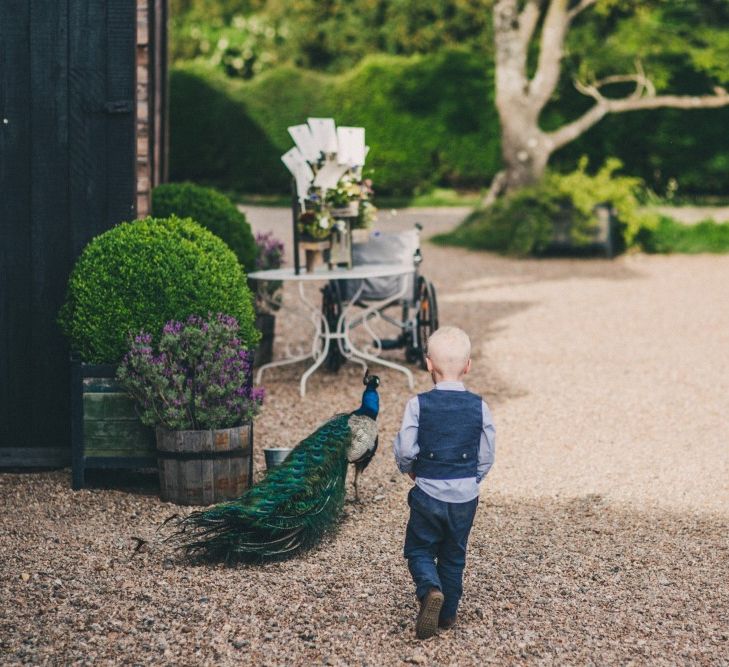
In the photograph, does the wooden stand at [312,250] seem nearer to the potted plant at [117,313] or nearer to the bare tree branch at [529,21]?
the potted plant at [117,313]

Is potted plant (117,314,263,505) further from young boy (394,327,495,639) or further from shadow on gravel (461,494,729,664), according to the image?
young boy (394,327,495,639)

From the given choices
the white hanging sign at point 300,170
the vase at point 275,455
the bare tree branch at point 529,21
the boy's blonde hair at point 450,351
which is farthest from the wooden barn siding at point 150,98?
the bare tree branch at point 529,21

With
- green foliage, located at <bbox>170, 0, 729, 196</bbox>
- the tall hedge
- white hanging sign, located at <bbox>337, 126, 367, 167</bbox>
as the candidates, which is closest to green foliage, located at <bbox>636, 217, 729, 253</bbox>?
green foliage, located at <bbox>170, 0, 729, 196</bbox>

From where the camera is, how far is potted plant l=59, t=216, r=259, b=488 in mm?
5219

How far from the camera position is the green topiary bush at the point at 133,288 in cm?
521

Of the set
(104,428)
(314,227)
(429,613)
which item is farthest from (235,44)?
(429,613)

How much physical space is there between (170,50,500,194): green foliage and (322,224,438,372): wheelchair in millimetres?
14024

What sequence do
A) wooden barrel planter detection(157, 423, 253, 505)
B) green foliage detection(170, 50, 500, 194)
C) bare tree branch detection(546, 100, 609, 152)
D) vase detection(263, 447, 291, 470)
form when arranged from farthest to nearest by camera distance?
green foliage detection(170, 50, 500, 194) < bare tree branch detection(546, 100, 609, 152) < vase detection(263, 447, 291, 470) < wooden barrel planter detection(157, 423, 253, 505)

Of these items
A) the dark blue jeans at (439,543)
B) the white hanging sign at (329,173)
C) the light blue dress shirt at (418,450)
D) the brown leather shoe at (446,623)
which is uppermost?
the white hanging sign at (329,173)

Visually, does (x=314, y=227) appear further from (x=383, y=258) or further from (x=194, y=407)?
(x=194, y=407)

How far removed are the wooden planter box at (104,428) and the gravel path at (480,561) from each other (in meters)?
0.17

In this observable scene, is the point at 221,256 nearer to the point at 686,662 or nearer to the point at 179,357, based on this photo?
the point at 179,357

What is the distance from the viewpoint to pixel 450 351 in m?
3.71

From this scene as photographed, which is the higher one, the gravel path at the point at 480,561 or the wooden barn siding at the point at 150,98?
the wooden barn siding at the point at 150,98
